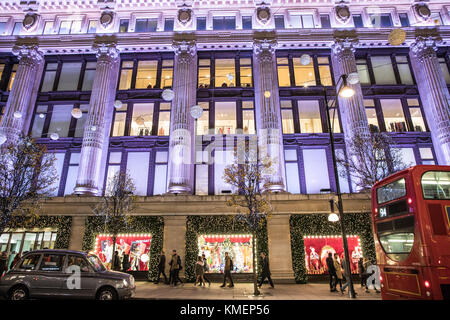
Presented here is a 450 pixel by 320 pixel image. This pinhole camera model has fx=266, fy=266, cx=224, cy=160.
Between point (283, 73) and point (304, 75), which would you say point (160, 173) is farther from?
point (304, 75)

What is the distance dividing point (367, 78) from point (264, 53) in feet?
29.9

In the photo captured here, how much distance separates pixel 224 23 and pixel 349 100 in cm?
1300

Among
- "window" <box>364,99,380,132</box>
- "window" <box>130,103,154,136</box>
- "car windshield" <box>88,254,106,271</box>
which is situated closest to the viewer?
"car windshield" <box>88,254,106,271</box>

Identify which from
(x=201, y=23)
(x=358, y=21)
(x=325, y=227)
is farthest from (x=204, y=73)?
(x=325, y=227)

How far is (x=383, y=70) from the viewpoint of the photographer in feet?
76.1

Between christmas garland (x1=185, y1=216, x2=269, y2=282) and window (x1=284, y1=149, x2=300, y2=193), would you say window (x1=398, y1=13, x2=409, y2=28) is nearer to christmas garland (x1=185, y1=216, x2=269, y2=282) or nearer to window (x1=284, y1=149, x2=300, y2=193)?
window (x1=284, y1=149, x2=300, y2=193)

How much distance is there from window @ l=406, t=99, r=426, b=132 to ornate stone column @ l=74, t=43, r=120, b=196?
80.8 feet

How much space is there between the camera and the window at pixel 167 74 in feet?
75.0

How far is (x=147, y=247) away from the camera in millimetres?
18438

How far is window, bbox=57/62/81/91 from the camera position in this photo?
2320cm

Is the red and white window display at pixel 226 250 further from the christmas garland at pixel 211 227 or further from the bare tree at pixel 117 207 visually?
the bare tree at pixel 117 207

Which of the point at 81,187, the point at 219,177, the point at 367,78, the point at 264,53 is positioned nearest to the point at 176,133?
the point at 219,177

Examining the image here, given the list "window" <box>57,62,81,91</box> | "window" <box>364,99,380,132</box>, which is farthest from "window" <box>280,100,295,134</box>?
"window" <box>57,62,81,91</box>

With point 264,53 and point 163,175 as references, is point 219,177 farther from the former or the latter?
point 264,53
